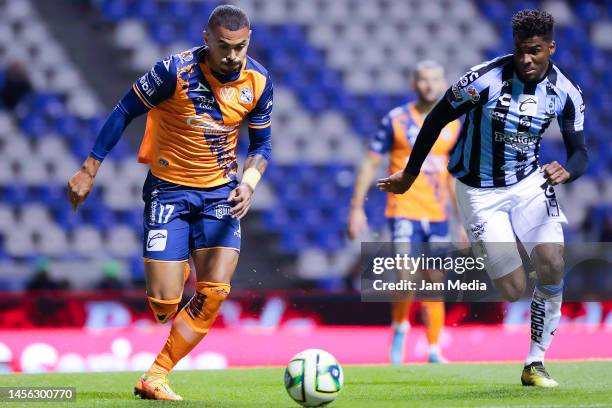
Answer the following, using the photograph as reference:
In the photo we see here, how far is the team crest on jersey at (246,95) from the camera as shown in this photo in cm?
595

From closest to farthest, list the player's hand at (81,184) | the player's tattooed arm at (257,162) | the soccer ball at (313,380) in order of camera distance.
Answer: the soccer ball at (313,380) < the player's hand at (81,184) < the player's tattooed arm at (257,162)

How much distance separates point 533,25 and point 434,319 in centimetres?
353

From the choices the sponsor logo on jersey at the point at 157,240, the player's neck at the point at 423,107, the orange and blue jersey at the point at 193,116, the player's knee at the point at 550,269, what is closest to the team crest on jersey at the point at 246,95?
the orange and blue jersey at the point at 193,116

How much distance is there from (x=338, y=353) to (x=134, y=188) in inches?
178

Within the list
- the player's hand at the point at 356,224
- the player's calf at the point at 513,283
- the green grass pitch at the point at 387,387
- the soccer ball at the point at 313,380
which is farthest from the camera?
the player's hand at the point at 356,224

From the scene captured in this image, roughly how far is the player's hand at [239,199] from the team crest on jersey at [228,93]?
0.49 meters

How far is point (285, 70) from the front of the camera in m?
14.2

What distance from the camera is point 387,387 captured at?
673 centimetres

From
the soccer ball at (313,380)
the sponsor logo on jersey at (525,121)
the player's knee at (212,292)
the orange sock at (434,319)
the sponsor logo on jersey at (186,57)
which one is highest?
the sponsor logo on jersey at (186,57)

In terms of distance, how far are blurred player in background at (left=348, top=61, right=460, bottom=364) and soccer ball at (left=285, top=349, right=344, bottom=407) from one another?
350 centimetres

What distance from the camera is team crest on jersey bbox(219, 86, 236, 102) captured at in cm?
591

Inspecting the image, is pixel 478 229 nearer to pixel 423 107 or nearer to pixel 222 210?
pixel 222 210

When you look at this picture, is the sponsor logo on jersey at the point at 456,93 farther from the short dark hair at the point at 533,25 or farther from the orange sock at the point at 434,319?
the orange sock at the point at 434,319

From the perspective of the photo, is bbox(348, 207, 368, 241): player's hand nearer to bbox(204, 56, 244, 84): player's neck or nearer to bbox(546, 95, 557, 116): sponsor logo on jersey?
bbox(546, 95, 557, 116): sponsor logo on jersey
